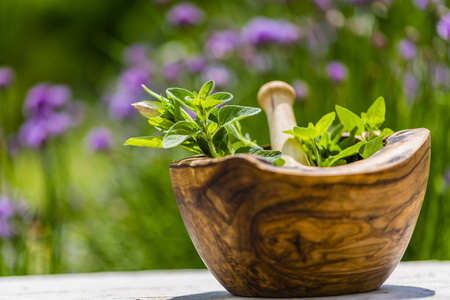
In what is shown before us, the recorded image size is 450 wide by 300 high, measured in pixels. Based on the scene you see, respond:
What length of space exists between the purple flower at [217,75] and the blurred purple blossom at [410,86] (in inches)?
14.0

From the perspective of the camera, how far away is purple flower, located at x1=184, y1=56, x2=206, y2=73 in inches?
43.2

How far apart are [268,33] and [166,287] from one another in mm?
645

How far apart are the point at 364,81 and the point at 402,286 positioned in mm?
660

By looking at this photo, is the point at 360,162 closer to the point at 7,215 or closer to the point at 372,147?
the point at 372,147

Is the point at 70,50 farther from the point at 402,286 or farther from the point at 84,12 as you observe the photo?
the point at 402,286

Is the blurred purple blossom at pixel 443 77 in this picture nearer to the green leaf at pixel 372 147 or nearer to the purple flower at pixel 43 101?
the green leaf at pixel 372 147

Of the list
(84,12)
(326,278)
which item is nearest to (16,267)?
(326,278)

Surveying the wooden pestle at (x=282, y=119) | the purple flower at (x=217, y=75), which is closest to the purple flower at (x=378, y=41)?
the purple flower at (x=217, y=75)

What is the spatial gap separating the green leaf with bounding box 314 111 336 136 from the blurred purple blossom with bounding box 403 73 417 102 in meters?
0.60

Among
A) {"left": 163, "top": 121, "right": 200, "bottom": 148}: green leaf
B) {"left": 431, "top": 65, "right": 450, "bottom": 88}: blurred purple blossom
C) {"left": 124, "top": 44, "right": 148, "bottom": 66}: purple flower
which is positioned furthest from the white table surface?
{"left": 124, "top": 44, "right": 148, "bottom": 66}: purple flower

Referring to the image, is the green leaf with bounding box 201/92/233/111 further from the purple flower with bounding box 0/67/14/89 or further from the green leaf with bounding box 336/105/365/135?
the purple flower with bounding box 0/67/14/89

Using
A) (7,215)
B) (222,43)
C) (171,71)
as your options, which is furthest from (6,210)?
(222,43)

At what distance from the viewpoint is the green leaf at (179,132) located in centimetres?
36

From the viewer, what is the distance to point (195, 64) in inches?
43.2
